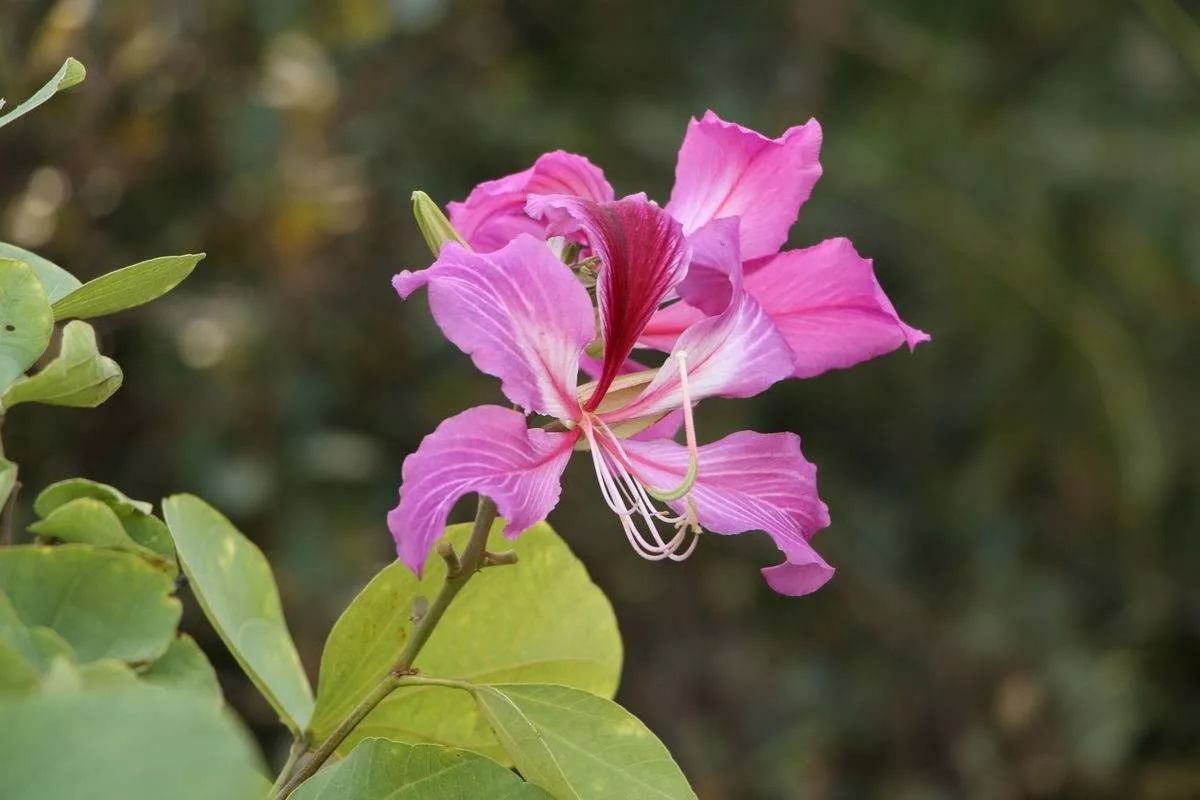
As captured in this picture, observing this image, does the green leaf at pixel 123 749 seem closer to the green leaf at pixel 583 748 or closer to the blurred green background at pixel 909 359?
the green leaf at pixel 583 748

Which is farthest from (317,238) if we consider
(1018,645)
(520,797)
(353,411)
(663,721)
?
(520,797)

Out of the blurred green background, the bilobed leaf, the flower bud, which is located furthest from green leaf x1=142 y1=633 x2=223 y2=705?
the blurred green background

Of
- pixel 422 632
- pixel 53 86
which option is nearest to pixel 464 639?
pixel 422 632

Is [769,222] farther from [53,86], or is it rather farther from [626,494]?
[53,86]

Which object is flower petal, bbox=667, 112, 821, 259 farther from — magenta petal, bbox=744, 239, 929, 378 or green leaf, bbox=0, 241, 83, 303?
green leaf, bbox=0, 241, 83, 303

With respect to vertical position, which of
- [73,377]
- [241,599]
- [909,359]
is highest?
[73,377]

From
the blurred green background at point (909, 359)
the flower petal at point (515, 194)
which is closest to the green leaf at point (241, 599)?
the flower petal at point (515, 194)

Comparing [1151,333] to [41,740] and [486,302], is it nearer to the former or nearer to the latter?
[486,302]
